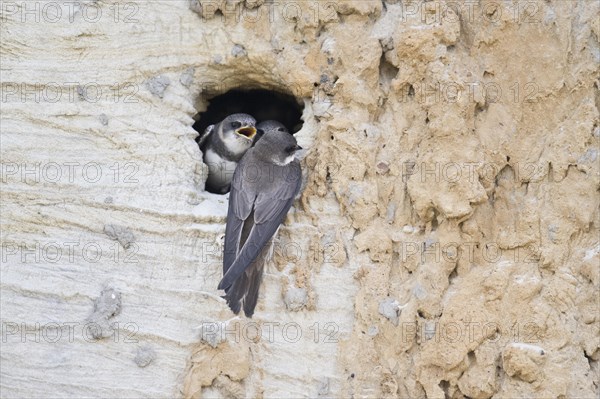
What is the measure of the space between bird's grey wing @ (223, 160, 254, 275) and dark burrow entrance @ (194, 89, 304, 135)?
90 cm

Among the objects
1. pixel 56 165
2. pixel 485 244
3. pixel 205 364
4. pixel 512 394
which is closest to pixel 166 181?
pixel 56 165

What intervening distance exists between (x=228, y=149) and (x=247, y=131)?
11 centimetres

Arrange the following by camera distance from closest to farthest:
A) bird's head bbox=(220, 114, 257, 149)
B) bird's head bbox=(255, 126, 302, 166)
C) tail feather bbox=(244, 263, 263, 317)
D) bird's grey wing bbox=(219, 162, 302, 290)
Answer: bird's grey wing bbox=(219, 162, 302, 290) → tail feather bbox=(244, 263, 263, 317) → bird's head bbox=(255, 126, 302, 166) → bird's head bbox=(220, 114, 257, 149)

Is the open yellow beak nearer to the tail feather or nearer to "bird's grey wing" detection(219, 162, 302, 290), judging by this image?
"bird's grey wing" detection(219, 162, 302, 290)

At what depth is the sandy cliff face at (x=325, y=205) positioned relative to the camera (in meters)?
3.53

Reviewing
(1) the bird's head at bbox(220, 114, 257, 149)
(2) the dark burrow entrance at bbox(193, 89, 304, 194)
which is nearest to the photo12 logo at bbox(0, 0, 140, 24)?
(1) the bird's head at bbox(220, 114, 257, 149)

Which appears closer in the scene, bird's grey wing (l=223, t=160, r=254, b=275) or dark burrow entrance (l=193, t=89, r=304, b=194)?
bird's grey wing (l=223, t=160, r=254, b=275)

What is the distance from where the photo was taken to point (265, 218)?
3.68 meters

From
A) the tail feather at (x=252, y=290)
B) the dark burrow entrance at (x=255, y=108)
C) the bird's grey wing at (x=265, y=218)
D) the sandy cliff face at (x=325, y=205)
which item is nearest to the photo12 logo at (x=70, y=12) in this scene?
the sandy cliff face at (x=325, y=205)

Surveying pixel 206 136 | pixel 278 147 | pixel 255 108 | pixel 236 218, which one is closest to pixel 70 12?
pixel 206 136

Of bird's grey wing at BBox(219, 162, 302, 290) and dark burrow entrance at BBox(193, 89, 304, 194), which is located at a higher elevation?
dark burrow entrance at BBox(193, 89, 304, 194)

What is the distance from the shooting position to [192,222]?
3775mm

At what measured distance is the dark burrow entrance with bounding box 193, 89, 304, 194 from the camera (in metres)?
4.70

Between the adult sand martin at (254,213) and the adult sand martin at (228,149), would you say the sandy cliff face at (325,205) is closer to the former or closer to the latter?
the adult sand martin at (254,213)
